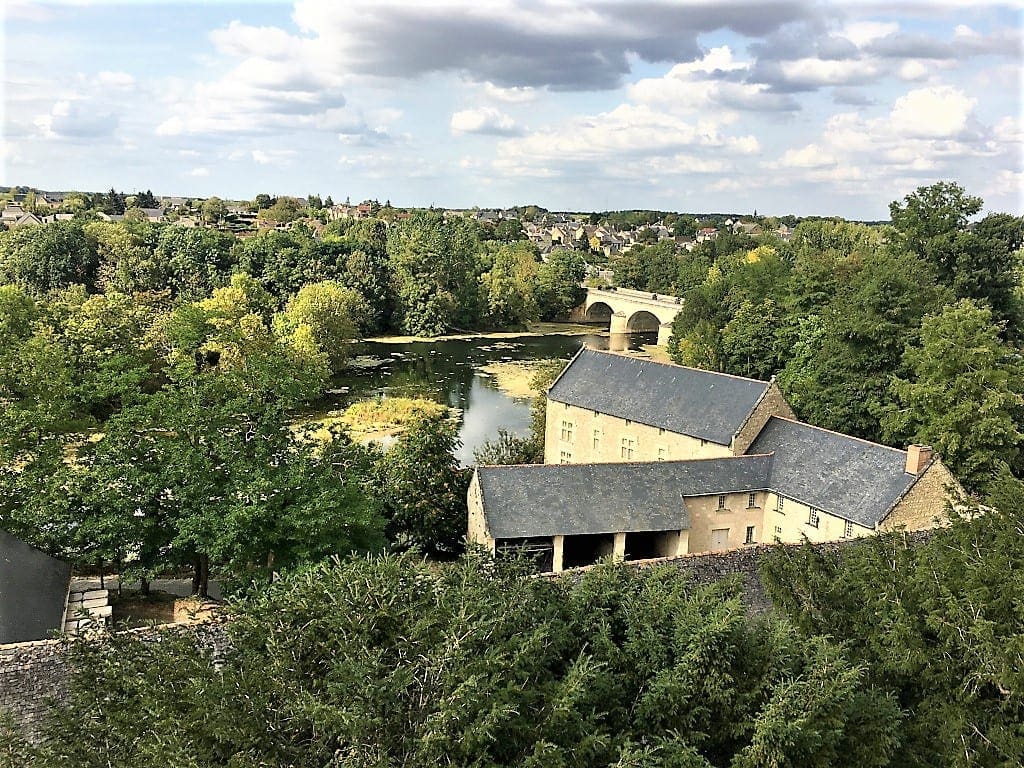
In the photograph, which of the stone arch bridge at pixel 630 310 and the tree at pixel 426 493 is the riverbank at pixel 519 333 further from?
the tree at pixel 426 493

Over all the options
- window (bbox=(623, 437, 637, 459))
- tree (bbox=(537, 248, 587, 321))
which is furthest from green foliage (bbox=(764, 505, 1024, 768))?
tree (bbox=(537, 248, 587, 321))

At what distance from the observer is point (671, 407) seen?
29.4m

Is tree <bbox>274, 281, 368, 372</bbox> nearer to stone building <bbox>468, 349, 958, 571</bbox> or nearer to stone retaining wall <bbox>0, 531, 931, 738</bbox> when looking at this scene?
stone building <bbox>468, 349, 958, 571</bbox>

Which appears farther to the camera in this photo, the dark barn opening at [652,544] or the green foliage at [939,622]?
the dark barn opening at [652,544]

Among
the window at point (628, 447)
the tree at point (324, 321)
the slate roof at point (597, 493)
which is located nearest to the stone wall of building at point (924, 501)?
the slate roof at point (597, 493)

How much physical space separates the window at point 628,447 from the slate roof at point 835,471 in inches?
186

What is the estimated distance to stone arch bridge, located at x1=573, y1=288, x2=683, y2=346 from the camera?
69.6 m

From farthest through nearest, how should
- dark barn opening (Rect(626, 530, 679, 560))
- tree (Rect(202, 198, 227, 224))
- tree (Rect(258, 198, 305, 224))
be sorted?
1. tree (Rect(258, 198, 305, 224))
2. tree (Rect(202, 198, 227, 224))
3. dark barn opening (Rect(626, 530, 679, 560))

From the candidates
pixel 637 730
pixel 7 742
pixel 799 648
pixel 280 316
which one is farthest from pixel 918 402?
pixel 280 316

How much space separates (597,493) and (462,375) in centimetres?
3307

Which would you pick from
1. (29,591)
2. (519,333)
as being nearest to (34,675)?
(29,591)

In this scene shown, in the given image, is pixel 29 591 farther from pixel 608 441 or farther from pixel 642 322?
pixel 642 322

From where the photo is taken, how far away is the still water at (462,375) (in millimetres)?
43562

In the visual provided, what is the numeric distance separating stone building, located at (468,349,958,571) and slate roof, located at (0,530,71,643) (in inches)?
369
